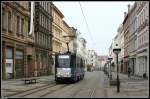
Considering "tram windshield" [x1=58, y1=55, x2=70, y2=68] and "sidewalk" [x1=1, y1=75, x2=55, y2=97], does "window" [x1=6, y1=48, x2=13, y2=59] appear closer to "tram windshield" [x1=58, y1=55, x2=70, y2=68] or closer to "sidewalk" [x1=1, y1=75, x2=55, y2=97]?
"sidewalk" [x1=1, y1=75, x2=55, y2=97]

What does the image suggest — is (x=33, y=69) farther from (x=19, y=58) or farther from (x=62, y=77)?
(x=62, y=77)

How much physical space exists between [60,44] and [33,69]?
35.9m

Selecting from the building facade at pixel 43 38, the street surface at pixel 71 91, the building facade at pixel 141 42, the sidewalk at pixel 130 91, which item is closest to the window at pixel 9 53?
the street surface at pixel 71 91

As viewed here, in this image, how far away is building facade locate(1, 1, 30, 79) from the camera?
4347 centimetres

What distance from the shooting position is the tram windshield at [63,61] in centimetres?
4138

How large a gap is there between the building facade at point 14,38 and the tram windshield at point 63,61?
629cm

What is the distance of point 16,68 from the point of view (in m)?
48.6

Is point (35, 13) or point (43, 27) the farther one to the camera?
point (43, 27)

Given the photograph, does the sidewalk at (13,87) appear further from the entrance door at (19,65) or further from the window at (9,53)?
the entrance door at (19,65)

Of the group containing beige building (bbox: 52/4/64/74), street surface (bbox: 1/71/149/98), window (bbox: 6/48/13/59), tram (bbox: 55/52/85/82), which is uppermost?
beige building (bbox: 52/4/64/74)

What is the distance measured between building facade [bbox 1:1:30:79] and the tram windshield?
6.29m


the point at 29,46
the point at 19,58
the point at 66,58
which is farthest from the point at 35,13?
the point at 66,58

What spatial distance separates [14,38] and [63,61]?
8.54 meters

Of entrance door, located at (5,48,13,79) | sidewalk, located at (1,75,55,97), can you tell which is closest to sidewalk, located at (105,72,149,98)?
sidewalk, located at (1,75,55,97)
